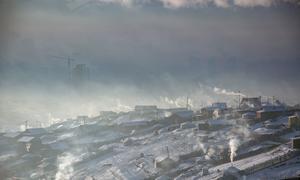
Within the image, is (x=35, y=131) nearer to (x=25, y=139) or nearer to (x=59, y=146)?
(x=25, y=139)

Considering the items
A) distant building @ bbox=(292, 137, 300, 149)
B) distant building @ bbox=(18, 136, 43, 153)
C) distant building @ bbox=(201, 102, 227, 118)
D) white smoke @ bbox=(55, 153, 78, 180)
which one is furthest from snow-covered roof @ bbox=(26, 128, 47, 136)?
distant building @ bbox=(292, 137, 300, 149)

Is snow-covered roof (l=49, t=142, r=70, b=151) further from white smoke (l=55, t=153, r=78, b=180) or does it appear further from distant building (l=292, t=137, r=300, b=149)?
distant building (l=292, t=137, r=300, b=149)

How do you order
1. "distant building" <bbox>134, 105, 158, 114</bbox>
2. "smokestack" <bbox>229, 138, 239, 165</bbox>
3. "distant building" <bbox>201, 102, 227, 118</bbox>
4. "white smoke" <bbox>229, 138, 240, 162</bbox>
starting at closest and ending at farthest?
"smokestack" <bbox>229, 138, 239, 165</bbox>
"white smoke" <bbox>229, 138, 240, 162</bbox>
"distant building" <bbox>201, 102, 227, 118</bbox>
"distant building" <bbox>134, 105, 158, 114</bbox>

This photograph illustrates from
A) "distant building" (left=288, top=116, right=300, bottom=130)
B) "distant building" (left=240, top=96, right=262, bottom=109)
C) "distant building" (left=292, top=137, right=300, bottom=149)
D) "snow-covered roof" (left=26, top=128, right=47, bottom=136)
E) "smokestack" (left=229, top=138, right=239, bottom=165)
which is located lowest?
"snow-covered roof" (left=26, top=128, right=47, bottom=136)

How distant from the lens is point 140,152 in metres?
67.9

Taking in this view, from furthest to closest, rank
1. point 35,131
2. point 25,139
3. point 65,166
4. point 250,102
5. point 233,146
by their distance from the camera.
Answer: point 250,102
point 35,131
point 25,139
point 65,166
point 233,146

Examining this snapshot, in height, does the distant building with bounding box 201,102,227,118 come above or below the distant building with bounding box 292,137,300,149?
above

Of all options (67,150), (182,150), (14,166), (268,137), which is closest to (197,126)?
(182,150)

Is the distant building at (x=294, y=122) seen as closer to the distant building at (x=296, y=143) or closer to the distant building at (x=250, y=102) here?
the distant building at (x=296, y=143)

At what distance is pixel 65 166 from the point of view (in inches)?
2719

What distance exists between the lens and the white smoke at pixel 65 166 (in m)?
63.2

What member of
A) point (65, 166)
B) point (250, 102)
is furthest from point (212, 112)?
point (65, 166)

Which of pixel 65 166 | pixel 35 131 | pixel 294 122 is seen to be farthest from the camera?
pixel 35 131

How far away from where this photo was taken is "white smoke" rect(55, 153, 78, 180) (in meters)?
63.2
